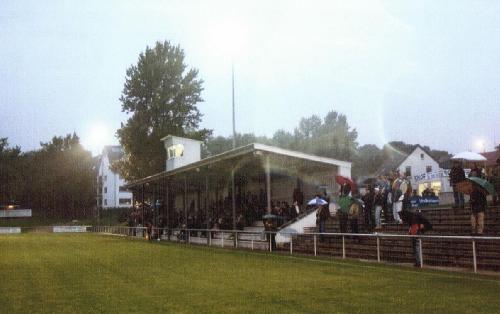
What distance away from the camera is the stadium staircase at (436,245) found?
11.6m

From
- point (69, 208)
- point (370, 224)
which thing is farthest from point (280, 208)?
point (69, 208)

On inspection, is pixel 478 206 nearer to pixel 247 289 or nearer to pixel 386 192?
pixel 386 192

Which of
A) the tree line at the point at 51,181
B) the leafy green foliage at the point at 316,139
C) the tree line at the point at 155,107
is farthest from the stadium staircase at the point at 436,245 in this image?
the tree line at the point at 51,181

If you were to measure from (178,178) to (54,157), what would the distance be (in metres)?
58.7

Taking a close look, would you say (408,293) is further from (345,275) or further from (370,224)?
(370,224)

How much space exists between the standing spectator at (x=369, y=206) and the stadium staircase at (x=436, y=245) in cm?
49

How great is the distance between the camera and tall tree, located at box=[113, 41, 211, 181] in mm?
51188

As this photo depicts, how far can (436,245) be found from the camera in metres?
12.7

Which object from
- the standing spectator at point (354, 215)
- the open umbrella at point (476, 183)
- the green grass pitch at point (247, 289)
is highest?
the open umbrella at point (476, 183)

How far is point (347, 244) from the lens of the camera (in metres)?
15.7

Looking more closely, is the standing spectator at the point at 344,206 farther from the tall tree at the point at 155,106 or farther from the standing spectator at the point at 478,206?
the tall tree at the point at 155,106

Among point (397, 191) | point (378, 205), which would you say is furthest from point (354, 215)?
point (397, 191)

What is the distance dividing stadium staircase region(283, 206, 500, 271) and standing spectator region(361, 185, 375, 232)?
49 cm

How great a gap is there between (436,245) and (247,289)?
5545 mm
